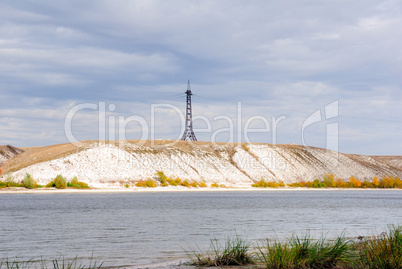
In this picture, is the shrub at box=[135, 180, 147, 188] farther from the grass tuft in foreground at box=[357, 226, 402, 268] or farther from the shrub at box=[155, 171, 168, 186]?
the grass tuft in foreground at box=[357, 226, 402, 268]

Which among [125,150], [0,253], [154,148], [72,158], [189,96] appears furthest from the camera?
[189,96]

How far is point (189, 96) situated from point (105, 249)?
153 metres

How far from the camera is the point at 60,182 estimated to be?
363 feet

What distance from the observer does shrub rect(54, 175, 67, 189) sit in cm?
11006

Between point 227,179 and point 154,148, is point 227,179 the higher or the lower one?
the lower one

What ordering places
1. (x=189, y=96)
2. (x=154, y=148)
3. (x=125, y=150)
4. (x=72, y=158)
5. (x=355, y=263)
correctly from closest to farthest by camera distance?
1. (x=355, y=263)
2. (x=72, y=158)
3. (x=125, y=150)
4. (x=154, y=148)
5. (x=189, y=96)

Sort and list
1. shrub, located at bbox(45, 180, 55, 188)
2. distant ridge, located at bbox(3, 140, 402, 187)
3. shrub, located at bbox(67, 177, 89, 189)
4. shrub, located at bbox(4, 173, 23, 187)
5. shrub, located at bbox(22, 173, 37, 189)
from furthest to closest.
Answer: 1. distant ridge, located at bbox(3, 140, 402, 187)
2. shrub, located at bbox(67, 177, 89, 189)
3. shrub, located at bbox(45, 180, 55, 188)
4. shrub, located at bbox(4, 173, 23, 187)
5. shrub, located at bbox(22, 173, 37, 189)

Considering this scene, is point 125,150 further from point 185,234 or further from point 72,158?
point 185,234

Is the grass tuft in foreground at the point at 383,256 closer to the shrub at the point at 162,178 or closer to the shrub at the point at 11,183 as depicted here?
the shrub at the point at 11,183

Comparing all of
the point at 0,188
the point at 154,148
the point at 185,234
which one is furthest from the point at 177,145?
the point at 185,234

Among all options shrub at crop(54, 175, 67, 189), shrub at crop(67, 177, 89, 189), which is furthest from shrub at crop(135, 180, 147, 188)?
shrub at crop(54, 175, 67, 189)

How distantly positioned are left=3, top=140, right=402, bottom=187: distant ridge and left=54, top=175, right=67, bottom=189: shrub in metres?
6.48

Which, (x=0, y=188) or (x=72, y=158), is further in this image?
(x=72, y=158)

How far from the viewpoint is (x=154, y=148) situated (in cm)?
16288
